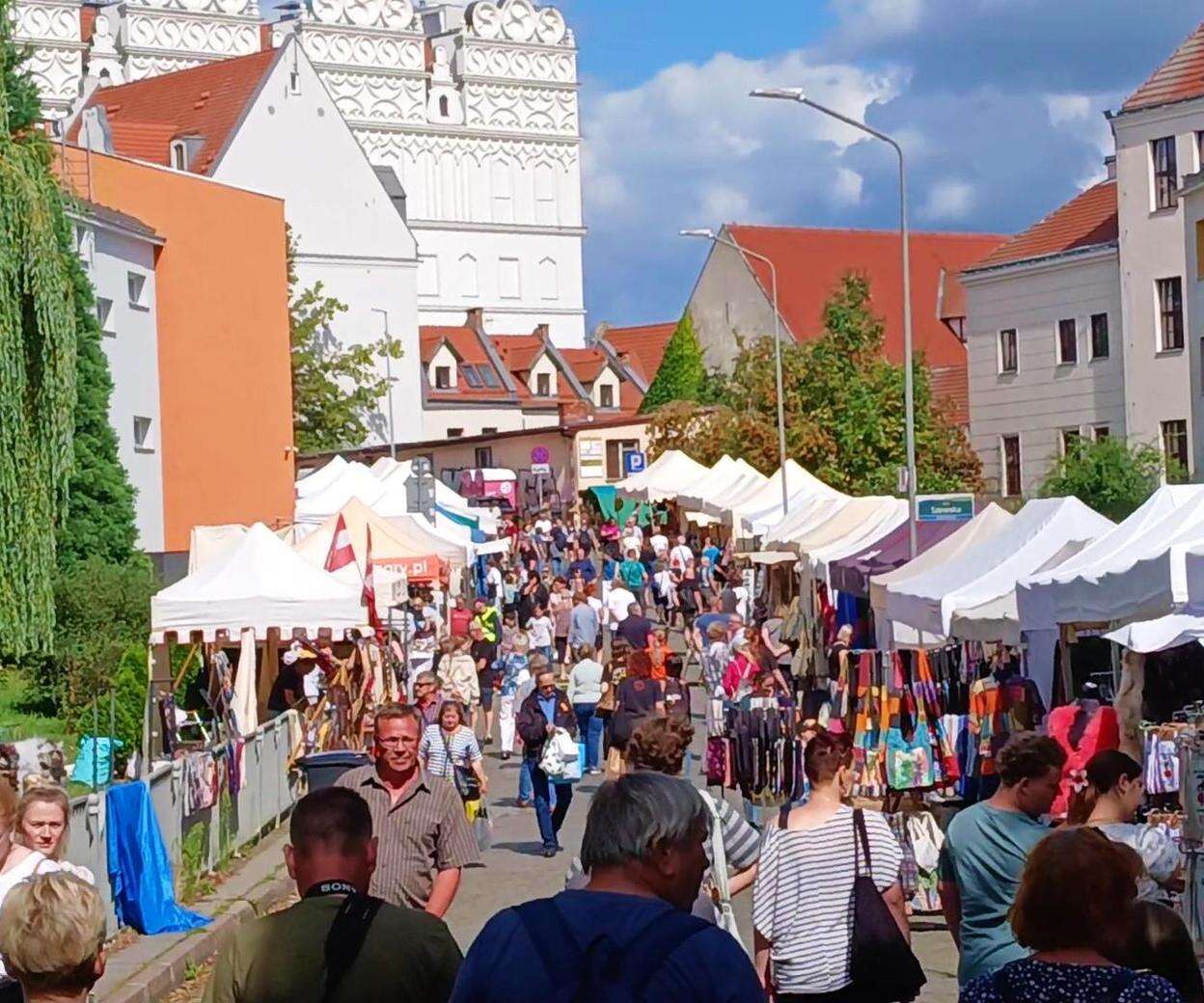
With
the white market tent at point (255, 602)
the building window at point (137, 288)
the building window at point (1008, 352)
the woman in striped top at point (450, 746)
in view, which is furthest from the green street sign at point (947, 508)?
the building window at point (1008, 352)

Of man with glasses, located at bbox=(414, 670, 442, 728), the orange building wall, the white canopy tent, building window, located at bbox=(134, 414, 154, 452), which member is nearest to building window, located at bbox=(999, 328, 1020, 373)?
the orange building wall

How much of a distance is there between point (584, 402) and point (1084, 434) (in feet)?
158

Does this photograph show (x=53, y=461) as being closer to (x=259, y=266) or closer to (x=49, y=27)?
(x=259, y=266)

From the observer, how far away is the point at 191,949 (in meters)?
14.1

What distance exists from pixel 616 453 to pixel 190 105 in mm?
20831

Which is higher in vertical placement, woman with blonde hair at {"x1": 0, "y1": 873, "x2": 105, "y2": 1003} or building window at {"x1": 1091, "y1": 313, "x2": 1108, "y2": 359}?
building window at {"x1": 1091, "y1": 313, "x2": 1108, "y2": 359}

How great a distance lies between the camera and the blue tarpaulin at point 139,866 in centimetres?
1461

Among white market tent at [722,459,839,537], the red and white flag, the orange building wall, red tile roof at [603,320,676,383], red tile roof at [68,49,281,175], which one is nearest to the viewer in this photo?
the red and white flag

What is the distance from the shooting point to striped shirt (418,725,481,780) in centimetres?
1773

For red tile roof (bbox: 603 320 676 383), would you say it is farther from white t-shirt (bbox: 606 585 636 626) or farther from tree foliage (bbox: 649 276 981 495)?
white t-shirt (bbox: 606 585 636 626)

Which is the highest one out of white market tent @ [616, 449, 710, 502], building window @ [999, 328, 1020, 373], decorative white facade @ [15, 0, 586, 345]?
decorative white facade @ [15, 0, 586, 345]

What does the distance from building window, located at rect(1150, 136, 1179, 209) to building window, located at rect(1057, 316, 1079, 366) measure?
5332 millimetres

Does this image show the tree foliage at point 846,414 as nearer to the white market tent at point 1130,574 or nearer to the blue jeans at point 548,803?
the blue jeans at point 548,803

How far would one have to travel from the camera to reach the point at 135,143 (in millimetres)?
76625
